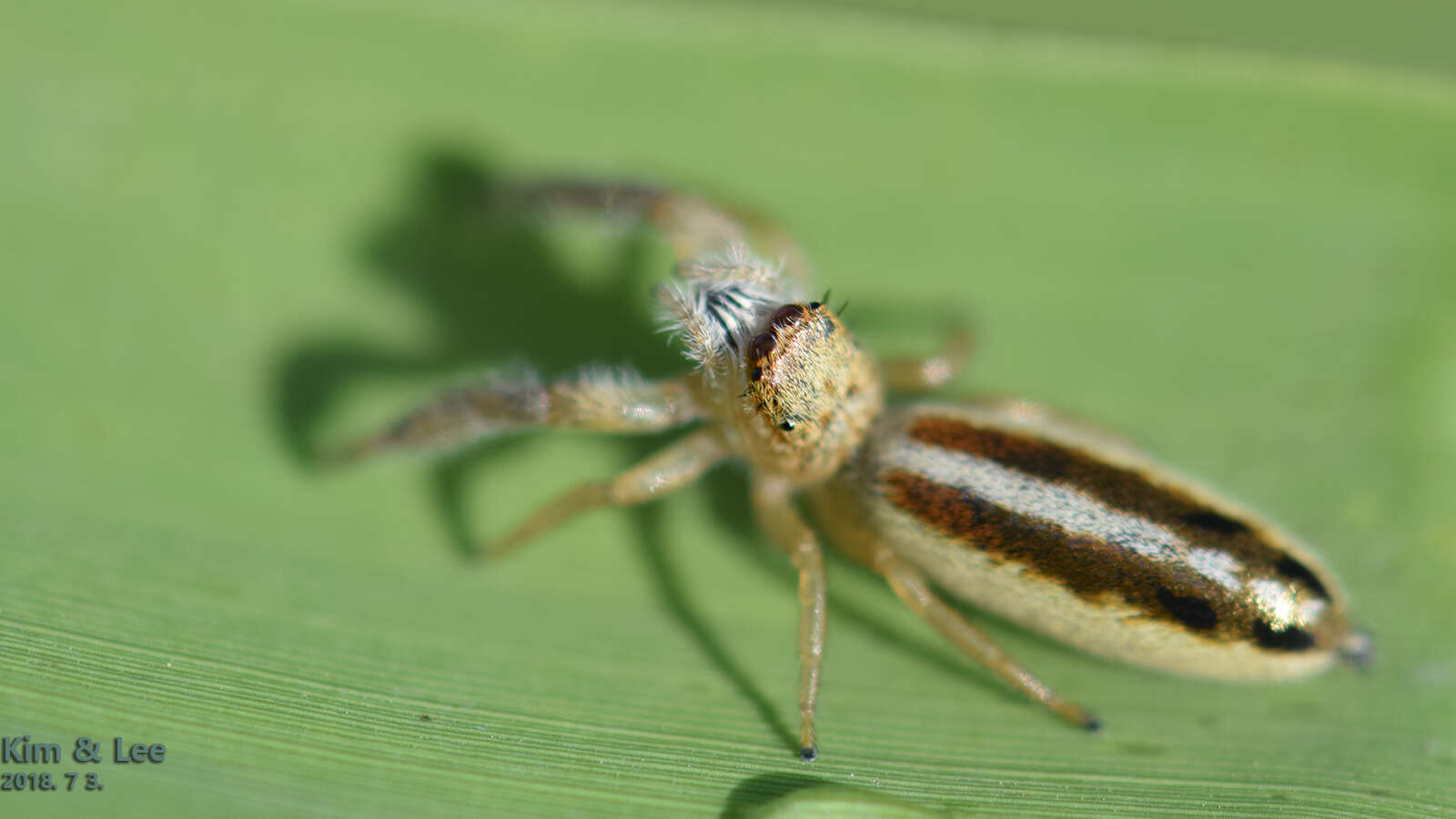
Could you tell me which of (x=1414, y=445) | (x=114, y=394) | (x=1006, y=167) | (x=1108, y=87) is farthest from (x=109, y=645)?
(x=1414, y=445)

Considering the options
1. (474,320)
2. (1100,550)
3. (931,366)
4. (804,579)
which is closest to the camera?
(1100,550)

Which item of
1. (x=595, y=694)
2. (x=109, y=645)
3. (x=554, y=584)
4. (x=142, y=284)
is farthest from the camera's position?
(x=142, y=284)

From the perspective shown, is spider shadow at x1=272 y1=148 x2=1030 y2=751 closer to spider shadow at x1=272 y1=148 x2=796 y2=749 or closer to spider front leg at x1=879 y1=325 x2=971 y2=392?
spider shadow at x1=272 y1=148 x2=796 y2=749

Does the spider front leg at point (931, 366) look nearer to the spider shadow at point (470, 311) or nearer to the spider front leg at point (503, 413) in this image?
the spider shadow at point (470, 311)

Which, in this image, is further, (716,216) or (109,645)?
(716,216)

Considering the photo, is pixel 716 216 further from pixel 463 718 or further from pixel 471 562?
pixel 463 718

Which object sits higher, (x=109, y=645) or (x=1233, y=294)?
(x=1233, y=294)

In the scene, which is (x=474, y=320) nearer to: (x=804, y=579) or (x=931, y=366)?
(x=804, y=579)

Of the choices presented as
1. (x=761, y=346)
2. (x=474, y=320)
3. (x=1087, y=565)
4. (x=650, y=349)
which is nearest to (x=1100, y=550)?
(x=1087, y=565)
